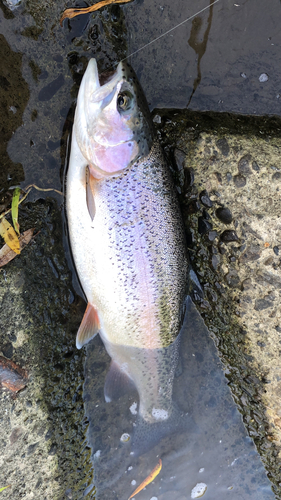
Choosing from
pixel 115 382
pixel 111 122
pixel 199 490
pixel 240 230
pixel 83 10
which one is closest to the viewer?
pixel 111 122

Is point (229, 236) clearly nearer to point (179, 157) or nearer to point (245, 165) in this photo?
point (245, 165)

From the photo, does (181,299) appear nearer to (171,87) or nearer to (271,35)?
(171,87)

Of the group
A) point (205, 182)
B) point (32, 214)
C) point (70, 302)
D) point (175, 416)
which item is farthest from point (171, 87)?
point (175, 416)

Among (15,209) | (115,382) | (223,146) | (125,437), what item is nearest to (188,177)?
(223,146)

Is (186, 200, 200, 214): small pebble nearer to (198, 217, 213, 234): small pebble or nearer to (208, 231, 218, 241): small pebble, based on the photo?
(198, 217, 213, 234): small pebble

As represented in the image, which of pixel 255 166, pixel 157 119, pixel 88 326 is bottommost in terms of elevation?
pixel 88 326

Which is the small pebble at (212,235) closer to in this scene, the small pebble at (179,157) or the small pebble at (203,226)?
the small pebble at (203,226)

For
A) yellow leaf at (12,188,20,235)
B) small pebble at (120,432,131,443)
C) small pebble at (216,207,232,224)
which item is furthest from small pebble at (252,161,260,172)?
small pebble at (120,432,131,443)
